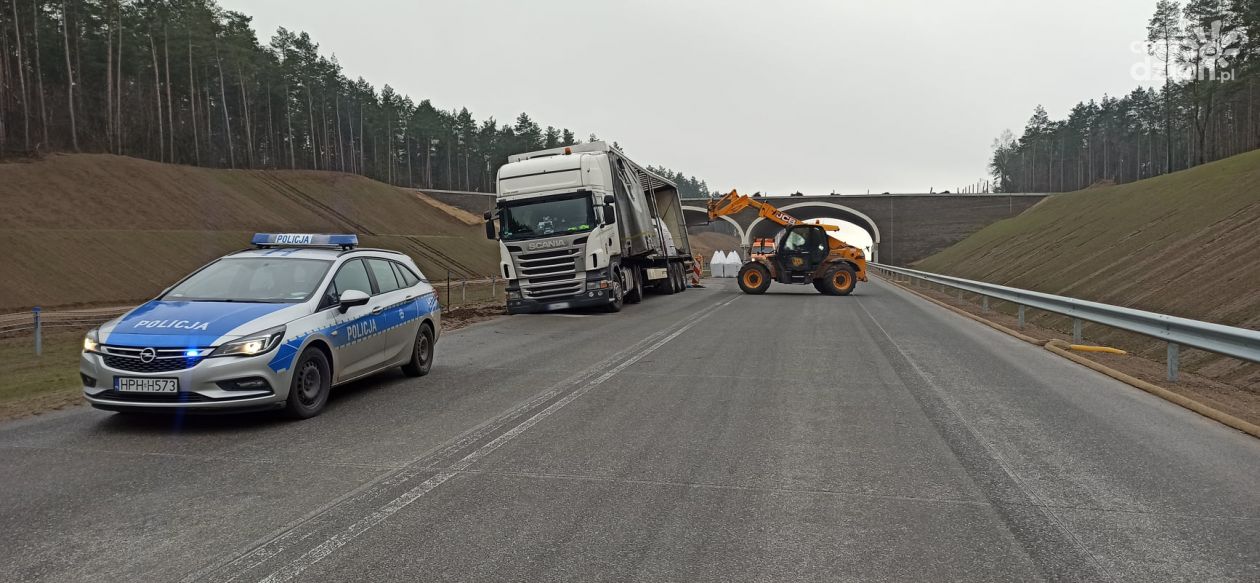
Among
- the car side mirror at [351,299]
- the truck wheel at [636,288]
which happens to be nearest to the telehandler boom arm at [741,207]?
the truck wheel at [636,288]

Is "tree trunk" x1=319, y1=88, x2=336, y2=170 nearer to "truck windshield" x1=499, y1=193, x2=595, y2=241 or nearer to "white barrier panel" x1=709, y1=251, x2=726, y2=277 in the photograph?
"white barrier panel" x1=709, y1=251, x2=726, y2=277

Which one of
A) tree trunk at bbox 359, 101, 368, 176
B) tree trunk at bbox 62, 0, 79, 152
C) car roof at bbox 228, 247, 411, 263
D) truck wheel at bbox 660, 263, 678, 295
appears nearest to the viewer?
car roof at bbox 228, 247, 411, 263

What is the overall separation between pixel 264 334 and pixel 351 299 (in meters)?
1.06

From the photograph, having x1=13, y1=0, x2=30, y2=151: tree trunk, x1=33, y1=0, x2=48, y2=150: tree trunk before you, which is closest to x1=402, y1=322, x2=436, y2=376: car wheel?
x1=13, y1=0, x2=30, y2=151: tree trunk

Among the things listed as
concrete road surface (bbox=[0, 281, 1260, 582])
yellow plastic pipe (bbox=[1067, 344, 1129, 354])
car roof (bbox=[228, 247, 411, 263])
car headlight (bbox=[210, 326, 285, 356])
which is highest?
car roof (bbox=[228, 247, 411, 263])

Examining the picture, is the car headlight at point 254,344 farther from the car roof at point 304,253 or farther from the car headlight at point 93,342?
the car roof at point 304,253

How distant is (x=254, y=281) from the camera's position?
736cm

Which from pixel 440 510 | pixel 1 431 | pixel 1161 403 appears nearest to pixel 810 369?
pixel 1161 403

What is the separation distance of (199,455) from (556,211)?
1306 cm

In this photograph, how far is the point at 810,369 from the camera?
9.61 m

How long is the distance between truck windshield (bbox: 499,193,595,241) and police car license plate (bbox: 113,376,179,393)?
12289mm

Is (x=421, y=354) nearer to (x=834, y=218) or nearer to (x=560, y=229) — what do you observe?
(x=560, y=229)

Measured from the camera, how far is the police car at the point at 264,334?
5984mm

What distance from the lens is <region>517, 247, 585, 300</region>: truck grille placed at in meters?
17.9
